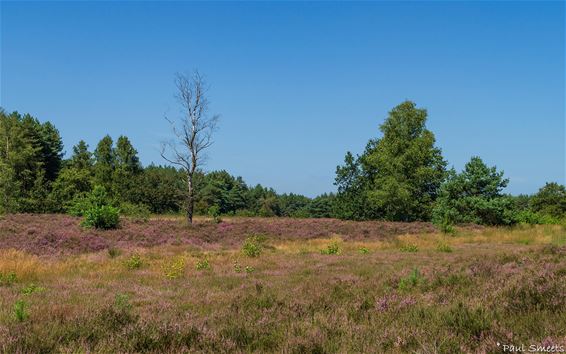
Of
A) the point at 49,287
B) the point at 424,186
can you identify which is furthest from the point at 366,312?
the point at 424,186

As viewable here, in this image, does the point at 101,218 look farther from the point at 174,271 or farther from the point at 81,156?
the point at 81,156

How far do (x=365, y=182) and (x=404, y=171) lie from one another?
455 inches

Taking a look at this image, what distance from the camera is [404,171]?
192 feet

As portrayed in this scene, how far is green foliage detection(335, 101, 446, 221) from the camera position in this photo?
5712cm

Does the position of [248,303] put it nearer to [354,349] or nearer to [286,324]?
[286,324]

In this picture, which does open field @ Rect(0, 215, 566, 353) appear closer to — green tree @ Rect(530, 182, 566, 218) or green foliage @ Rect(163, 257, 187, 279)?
green foliage @ Rect(163, 257, 187, 279)

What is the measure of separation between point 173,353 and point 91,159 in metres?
85.1

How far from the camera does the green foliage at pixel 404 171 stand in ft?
187

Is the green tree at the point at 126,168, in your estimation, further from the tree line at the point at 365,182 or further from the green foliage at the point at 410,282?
the green foliage at the point at 410,282

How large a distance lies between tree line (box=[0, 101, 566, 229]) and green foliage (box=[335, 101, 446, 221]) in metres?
0.14

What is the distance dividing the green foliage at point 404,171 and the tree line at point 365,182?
0.45 feet
